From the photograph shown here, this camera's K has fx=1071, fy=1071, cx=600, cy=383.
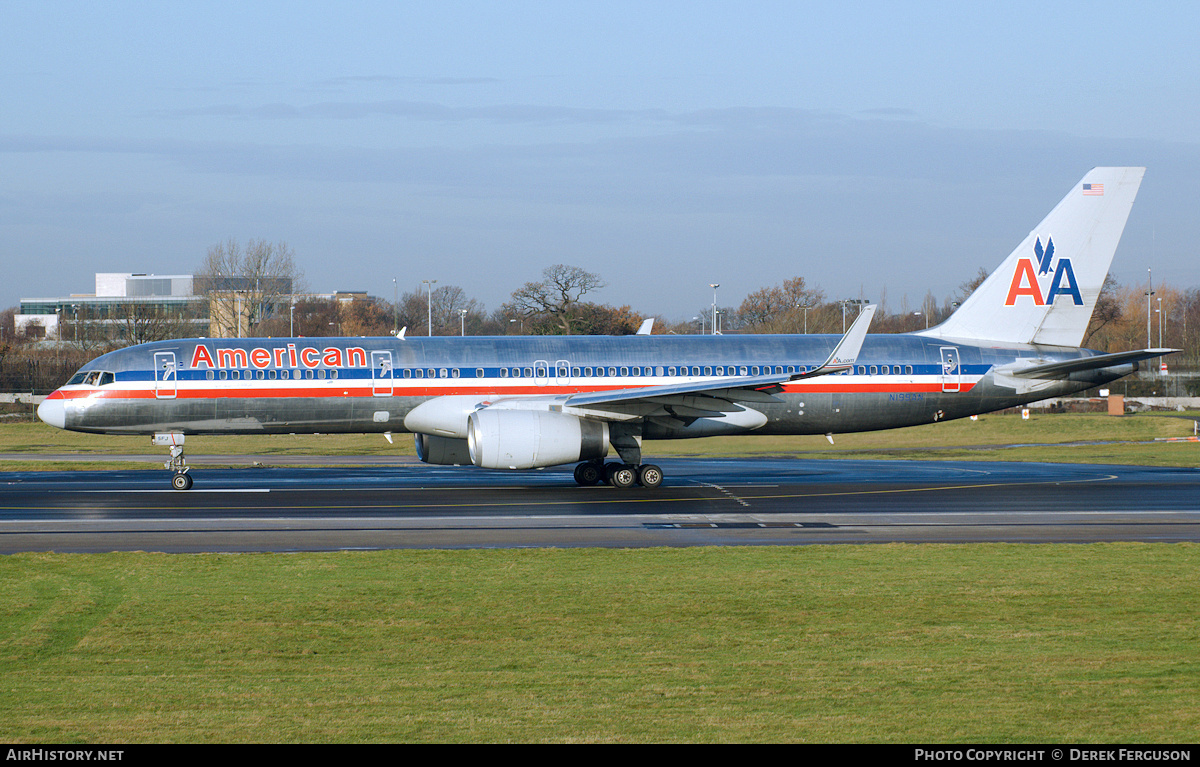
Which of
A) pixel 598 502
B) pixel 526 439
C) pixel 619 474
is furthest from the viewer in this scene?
pixel 619 474

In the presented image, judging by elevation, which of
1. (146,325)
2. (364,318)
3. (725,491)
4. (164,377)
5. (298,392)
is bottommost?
(725,491)

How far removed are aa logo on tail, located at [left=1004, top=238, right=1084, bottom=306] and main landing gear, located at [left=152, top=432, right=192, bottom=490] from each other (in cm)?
2367

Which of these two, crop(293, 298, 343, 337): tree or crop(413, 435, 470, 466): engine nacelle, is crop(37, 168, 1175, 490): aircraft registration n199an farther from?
crop(293, 298, 343, 337): tree

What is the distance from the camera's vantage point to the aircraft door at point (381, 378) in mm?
28641

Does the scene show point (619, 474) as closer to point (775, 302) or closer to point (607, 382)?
point (607, 382)

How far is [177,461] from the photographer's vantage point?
93.1 feet

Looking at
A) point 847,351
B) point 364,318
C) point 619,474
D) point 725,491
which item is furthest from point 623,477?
point 364,318

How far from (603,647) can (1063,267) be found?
84.9 feet

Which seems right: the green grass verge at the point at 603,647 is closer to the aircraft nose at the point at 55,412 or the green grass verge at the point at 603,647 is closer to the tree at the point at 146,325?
the aircraft nose at the point at 55,412

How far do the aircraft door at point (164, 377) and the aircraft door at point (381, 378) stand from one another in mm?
5202

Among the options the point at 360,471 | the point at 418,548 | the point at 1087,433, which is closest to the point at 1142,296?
the point at 1087,433

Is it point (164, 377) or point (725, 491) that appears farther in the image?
point (164, 377)

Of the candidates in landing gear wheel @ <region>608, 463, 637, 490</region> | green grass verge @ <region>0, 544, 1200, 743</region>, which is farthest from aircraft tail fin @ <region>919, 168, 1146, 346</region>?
green grass verge @ <region>0, 544, 1200, 743</region>
